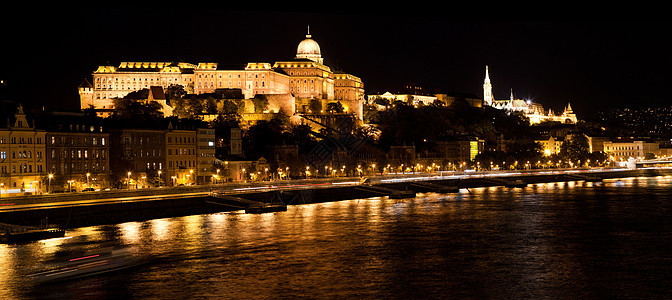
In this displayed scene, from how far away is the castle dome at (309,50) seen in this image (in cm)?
9288

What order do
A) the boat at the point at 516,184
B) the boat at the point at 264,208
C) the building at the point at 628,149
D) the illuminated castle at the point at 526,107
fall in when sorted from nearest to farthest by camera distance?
the boat at the point at 264,208 → the boat at the point at 516,184 → the building at the point at 628,149 → the illuminated castle at the point at 526,107

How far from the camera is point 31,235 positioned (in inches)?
1032

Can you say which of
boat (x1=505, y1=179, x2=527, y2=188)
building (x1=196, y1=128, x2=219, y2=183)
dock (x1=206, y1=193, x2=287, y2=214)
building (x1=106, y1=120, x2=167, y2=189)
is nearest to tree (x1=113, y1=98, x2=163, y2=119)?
building (x1=196, y1=128, x2=219, y2=183)

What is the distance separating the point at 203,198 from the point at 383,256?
15798mm

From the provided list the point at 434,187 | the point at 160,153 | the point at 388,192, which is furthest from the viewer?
the point at 434,187

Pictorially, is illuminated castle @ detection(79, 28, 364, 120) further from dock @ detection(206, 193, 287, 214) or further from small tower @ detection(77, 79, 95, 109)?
dock @ detection(206, 193, 287, 214)

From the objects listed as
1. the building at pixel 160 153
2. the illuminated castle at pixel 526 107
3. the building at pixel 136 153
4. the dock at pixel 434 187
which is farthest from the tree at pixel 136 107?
the illuminated castle at pixel 526 107

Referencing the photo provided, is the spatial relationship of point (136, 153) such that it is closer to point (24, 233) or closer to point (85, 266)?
point (24, 233)

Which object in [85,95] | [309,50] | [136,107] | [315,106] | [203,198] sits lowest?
[203,198]

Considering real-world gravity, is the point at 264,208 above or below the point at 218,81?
below

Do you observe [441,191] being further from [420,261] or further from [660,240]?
[420,261]

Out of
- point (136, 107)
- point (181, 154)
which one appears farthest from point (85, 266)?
point (136, 107)

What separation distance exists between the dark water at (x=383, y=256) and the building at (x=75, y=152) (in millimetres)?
7728

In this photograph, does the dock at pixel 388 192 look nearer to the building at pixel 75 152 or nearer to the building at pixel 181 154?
the building at pixel 181 154
